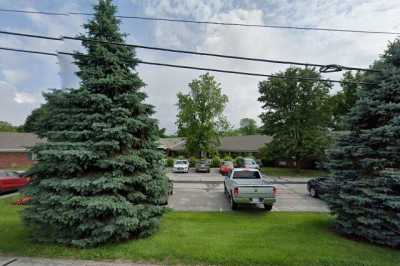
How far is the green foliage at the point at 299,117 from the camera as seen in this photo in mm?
26469

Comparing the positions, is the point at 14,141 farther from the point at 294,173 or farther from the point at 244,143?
the point at 294,173

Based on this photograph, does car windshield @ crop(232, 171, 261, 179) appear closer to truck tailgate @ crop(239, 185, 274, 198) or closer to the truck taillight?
the truck taillight

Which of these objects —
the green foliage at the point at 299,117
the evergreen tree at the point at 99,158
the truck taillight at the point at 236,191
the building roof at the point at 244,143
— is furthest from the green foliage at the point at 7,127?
the truck taillight at the point at 236,191

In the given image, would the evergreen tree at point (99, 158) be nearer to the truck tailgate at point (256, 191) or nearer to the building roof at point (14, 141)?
the truck tailgate at point (256, 191)

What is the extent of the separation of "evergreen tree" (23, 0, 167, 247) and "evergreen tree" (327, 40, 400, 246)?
553 centimetres

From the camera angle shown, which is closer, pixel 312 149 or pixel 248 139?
pixel 312 149

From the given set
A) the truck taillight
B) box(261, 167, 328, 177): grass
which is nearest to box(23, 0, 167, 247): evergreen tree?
the truck taillight

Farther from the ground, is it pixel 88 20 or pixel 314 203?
pixel 88 20

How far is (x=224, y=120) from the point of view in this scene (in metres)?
41.0

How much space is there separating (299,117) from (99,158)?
1014 inches

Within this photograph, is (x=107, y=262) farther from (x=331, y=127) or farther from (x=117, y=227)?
(x=331, y=127)

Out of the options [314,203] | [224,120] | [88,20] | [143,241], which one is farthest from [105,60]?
[224,120]

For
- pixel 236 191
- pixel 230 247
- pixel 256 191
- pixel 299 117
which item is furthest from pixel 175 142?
pixel 230 247

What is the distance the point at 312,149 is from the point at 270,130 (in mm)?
5281
